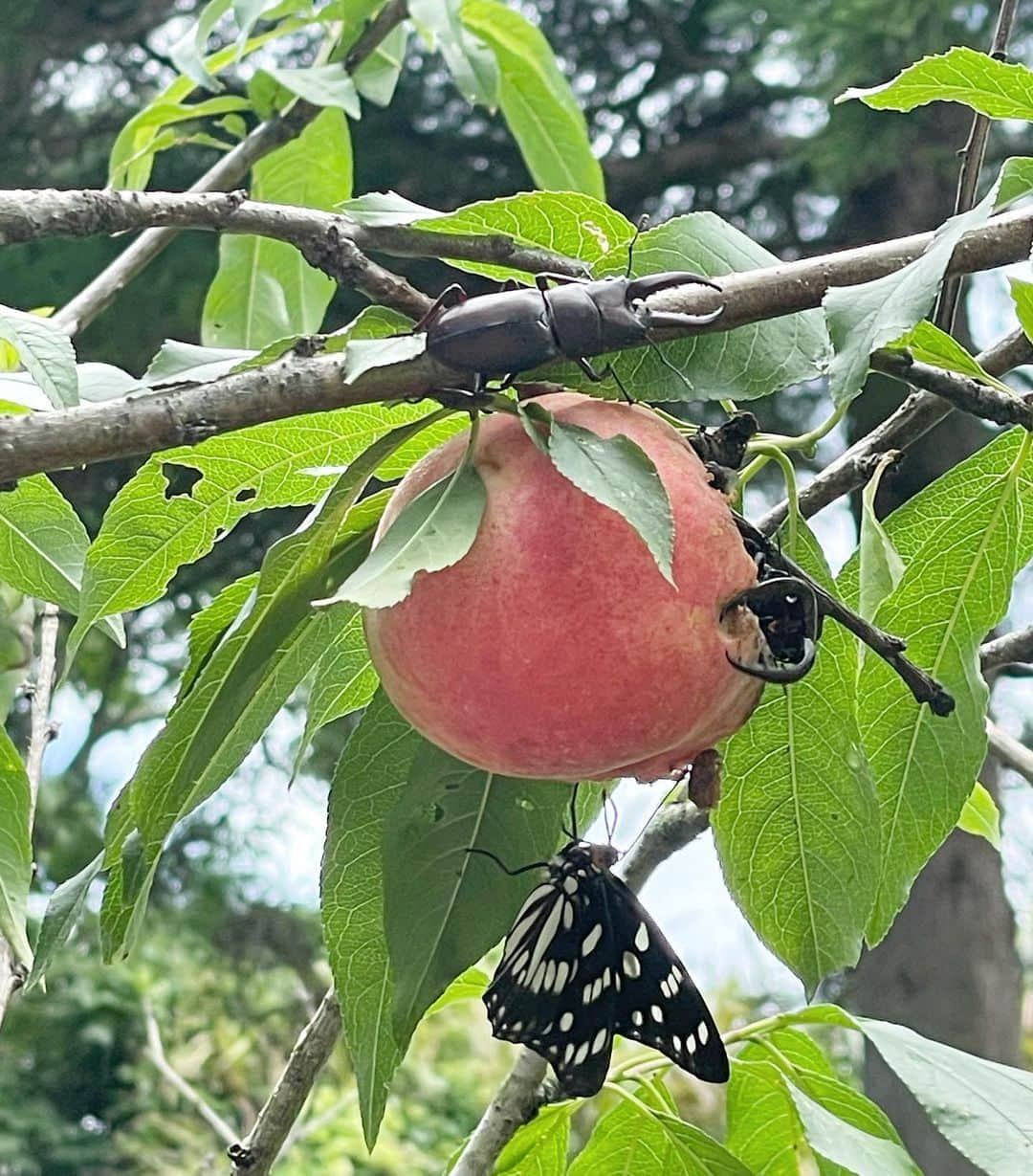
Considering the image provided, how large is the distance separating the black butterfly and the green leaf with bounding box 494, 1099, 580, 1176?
4.7 inches

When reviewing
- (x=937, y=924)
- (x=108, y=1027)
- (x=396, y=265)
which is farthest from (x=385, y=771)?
(x=108, y=1027)

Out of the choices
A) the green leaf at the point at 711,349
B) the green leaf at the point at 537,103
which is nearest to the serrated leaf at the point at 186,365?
the green leaf at the point at 711,349

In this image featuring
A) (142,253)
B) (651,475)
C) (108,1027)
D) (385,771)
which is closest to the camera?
(651,475)

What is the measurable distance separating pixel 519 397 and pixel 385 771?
152 millimetres

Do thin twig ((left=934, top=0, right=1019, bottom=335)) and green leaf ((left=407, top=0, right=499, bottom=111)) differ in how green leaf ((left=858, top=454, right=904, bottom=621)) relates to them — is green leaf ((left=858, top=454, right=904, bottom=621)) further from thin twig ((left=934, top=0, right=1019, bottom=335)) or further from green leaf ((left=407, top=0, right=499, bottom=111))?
green leaf ((left=407, top=0, right=499, bottom=111))

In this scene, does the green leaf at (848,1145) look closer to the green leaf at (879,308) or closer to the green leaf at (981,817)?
the green leaf at (981,817)

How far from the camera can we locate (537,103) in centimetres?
133

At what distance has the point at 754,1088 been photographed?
0.70 meters

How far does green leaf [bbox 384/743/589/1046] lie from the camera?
0.50m

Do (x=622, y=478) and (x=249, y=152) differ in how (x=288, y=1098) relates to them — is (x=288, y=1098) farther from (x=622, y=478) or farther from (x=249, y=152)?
(x=249, y=152)

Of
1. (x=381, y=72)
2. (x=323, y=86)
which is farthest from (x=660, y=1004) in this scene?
(x=381, y=72)

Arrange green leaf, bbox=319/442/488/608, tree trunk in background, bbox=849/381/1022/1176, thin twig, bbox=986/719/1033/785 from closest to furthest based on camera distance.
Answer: green leaf, bbox=319/442/488/608, thin twig, bbox=986/719/1033/785, tree trunk in background, bbox=849/381/1022/1176

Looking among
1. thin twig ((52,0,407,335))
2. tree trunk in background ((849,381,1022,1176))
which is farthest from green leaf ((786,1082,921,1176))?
tree trunk in background ((849,381,1022,1176))

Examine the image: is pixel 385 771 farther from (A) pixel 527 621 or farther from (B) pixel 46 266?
(B) pixel 46 266
